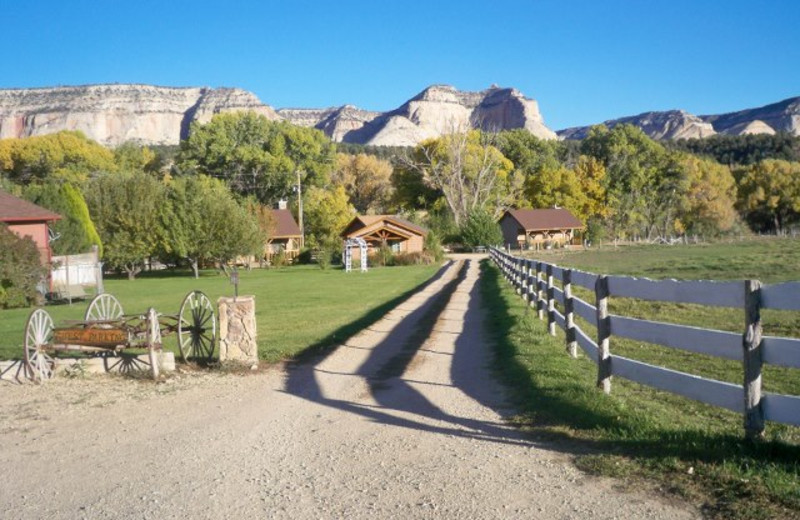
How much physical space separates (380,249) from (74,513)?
180 feet

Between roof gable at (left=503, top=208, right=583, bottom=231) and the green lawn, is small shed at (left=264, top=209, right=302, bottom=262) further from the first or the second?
the green lawn

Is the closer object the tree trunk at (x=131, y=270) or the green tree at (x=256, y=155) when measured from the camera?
the tree trunk at (x=131, y=270)

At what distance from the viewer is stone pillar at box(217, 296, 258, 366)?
427 inches

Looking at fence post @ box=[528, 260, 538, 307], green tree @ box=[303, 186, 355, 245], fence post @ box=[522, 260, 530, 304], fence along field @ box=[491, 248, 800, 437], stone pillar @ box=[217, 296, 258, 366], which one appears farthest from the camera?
green tree @ box=[303, 186, 355, 245]

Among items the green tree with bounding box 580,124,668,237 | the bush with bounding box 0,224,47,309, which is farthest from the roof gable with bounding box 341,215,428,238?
the green tree with bounding box 580,124,668,237

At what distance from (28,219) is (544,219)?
63596 millimetres

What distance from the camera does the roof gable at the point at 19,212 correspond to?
34.6m

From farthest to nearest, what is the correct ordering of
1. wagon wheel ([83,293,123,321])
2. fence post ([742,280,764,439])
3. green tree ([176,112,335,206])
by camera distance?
green tree ([176,112,335,206]) → wagon wheel ([83,293,123,321]) → fence post ([742,280,764,439])

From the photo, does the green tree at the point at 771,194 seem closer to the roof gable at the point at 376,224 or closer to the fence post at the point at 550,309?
the roof gable at the point at 376,224

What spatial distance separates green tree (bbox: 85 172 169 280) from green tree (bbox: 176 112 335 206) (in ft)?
108

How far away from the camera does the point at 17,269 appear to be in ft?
94.4

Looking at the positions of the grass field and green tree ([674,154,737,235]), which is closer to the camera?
the grass field

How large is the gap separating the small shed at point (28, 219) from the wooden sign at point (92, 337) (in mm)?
26342

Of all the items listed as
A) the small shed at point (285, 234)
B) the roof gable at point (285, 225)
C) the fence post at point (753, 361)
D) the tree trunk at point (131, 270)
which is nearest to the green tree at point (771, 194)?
the small shed at point (285, 234)
